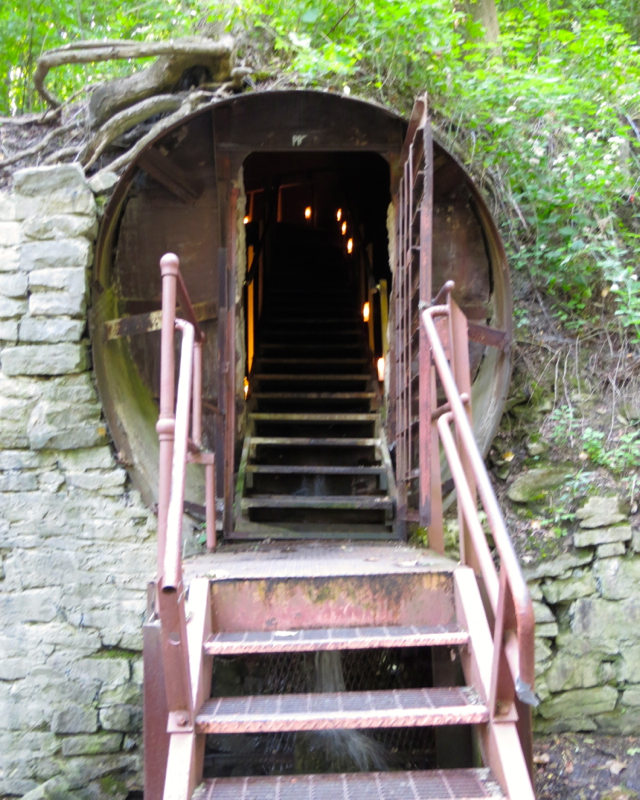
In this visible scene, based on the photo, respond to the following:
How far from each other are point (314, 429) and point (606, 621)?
9.82ft

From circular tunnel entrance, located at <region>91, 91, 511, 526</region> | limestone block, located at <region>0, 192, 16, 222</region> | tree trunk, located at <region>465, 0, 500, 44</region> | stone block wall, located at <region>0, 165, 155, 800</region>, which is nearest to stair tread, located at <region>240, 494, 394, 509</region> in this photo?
circular tunnel entrance, located at <region>91, 91, 511, 526</region>

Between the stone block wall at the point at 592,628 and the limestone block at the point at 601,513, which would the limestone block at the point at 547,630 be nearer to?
the stone block wall at the point at 592,628

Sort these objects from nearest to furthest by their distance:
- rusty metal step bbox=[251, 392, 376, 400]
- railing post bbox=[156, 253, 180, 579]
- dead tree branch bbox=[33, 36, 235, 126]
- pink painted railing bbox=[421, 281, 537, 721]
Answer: pink painted railing bbox=[421, 281, 537, 721] → railing post bbox=[156, 253, 180, 579] → dead tree branch bbox=[33, 36, 235, 126] → rusty metal step bbox=[251, 392, 376, 400]

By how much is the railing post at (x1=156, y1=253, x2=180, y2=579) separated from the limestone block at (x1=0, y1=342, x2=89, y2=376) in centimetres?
159

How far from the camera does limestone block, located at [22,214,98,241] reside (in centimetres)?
386

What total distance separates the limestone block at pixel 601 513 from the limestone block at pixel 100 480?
2935 millimetres

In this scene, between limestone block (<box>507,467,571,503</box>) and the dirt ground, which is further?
limestone block (<box>507,467,571,503</box>)

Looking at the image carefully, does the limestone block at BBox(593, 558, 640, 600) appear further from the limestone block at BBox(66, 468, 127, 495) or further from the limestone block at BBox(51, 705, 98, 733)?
the limestone block at BBox(51, 705, 98, 733)

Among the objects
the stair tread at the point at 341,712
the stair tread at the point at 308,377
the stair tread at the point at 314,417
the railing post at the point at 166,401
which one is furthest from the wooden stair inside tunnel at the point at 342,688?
the stair tread at the point at 308,377

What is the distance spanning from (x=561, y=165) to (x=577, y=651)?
3566 millimetres

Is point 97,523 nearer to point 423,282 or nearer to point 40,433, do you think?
point 40,433

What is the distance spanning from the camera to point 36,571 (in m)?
3.73

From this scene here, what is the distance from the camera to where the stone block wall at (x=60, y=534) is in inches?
143

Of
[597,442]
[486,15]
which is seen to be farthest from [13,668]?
[486,15]
